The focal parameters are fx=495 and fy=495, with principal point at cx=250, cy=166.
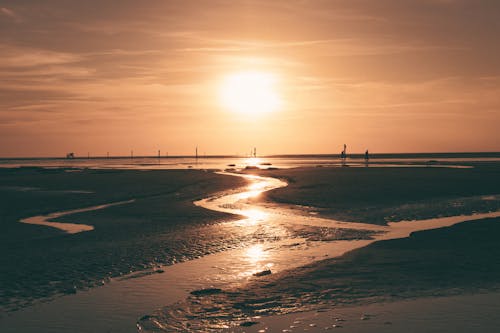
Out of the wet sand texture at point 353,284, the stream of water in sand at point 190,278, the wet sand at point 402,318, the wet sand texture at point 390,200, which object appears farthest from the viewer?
the wet sand texture at point 390,200

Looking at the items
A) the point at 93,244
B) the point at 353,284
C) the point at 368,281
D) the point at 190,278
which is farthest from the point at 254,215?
the point at 353,284

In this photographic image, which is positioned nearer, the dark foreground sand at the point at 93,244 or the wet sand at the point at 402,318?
the wet sand at the point at 402,318

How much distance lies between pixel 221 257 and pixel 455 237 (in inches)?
358

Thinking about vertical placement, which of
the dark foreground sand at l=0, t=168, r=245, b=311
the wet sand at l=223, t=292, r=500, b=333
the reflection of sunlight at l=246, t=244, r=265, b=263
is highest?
the wet sand at l=223, t=292, r=500, b=333

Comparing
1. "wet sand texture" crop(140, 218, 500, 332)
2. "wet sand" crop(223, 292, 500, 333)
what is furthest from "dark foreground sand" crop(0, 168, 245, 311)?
"wet sand" crop(223, 292, 500, 333)

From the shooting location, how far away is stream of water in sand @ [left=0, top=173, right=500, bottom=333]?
9836mm

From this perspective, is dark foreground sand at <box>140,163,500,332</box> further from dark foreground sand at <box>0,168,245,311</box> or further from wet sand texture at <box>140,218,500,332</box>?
dark foreground sand at <box>0,168,245,311</box>

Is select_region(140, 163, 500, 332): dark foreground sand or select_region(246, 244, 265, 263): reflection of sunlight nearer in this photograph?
select_region(140, 163, 500, 332): dark foreground sand

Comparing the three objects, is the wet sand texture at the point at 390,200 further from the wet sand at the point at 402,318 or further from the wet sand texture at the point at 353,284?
the wet sand at the point at 402,318

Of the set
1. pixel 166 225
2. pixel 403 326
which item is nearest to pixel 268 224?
pixel 166 225

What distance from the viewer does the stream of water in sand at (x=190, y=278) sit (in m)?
9.84

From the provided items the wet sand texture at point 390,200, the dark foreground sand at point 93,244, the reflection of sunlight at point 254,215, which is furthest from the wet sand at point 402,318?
the reflection of sunlight at point 254,215

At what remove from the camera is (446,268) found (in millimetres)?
13734

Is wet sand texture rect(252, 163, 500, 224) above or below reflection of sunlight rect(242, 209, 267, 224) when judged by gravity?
above
